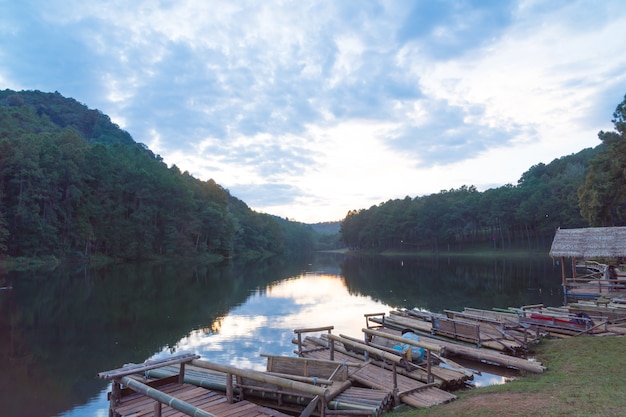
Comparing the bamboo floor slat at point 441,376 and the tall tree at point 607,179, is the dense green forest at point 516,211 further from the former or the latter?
the bamboo floor slat at point 441,376

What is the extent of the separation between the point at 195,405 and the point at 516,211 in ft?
316

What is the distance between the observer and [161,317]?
24234 mm

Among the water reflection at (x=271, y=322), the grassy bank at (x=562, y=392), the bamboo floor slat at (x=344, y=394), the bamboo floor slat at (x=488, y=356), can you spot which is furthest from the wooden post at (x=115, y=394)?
the bamboo floor slat at (x=488, y=356)

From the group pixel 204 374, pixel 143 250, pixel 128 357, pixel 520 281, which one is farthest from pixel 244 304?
pixel 143 250

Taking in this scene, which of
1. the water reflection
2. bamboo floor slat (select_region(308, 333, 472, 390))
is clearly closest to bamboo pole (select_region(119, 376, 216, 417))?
bamboo floor slat (select_region(308, 333, 472, 390))

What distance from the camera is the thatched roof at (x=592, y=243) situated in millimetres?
26484

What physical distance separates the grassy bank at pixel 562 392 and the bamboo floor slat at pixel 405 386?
290 millimetres

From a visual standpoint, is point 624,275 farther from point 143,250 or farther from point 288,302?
point 143,250

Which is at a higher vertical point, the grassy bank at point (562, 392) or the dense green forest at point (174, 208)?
the dense green forest at point (174, 208)

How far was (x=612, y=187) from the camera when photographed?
44062 mm

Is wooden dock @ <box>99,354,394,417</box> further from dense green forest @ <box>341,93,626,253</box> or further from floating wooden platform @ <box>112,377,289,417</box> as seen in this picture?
dense green forest @ <box>341,93,626,253</box>

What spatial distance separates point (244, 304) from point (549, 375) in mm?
21299

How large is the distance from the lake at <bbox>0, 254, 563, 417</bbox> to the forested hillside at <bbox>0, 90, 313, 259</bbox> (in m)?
22.1

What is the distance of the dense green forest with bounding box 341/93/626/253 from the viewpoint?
46.1m
